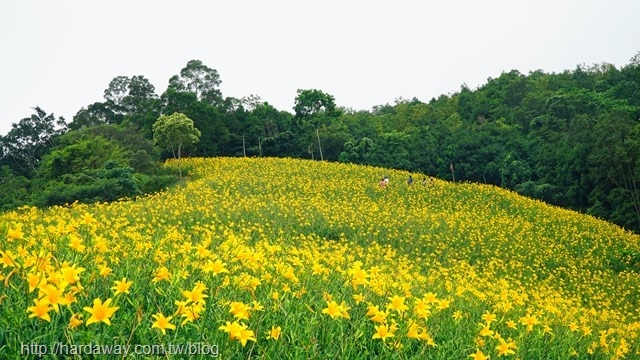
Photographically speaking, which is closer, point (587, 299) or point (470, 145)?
point (587, 299)

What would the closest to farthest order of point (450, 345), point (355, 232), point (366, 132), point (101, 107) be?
point (450, 345)
point (355, 232)
point (101, 107)
point (366, 132)

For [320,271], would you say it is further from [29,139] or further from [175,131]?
[29,139]

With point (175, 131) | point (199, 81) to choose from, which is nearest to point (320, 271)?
point (175, 131)

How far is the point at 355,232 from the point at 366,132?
33276 millimetres

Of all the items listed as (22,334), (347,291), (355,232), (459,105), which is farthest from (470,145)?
(22,334)

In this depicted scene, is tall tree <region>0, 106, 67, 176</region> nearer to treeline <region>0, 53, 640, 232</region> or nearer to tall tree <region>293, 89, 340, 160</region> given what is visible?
treeline <region>0, 53, 640, 232</region>

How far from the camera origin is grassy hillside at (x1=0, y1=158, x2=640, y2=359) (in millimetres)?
2479

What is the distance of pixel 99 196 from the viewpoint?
1753 cm

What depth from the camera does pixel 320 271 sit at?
3.67 metres

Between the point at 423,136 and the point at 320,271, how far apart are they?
42.5 metres

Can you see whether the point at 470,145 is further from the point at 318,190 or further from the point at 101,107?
the point at 101,107

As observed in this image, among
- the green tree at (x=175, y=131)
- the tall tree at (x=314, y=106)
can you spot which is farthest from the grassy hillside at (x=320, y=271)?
the tall tree at (x=314, y=106)

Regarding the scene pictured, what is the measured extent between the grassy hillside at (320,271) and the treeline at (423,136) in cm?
578

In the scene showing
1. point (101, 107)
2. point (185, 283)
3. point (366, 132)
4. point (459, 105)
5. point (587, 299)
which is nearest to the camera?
point (185, 283)
